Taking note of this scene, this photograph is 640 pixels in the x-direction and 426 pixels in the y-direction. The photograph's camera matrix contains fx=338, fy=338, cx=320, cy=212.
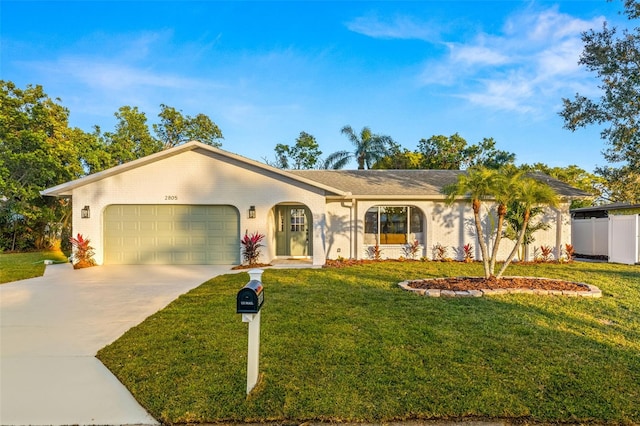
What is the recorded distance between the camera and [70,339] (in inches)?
194

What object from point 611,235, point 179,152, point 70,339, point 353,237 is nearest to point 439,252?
point 353,237

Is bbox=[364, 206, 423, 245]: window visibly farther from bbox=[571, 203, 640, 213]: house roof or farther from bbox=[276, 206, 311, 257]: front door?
bbox=[571, 203, 640, 213]: house roof

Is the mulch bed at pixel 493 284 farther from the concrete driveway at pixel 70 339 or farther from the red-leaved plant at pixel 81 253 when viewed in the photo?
the red-leaved plant at pixel 81 253

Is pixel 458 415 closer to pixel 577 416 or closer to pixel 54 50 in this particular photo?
pixel 577 416

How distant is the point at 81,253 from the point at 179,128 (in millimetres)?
23524

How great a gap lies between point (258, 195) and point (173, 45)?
7.89m

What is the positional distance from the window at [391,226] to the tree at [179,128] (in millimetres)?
24580

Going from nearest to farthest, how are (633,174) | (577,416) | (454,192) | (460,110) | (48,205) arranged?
1. (577,416)
2. (454,192)
3. (633,174)
4. (460,110)
5. (48,205)

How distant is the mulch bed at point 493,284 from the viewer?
750 centimetres

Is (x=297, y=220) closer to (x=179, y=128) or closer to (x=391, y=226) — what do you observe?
(x=391, y=226)

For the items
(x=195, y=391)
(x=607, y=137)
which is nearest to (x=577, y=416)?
(x=195, y=391)

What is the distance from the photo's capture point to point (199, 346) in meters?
4.44

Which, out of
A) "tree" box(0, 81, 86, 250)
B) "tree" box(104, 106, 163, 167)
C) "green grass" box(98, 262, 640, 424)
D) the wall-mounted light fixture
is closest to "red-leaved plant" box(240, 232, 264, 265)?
"green grass" box(98, 262, 640, 424)

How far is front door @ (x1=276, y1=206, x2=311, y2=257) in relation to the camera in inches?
576
